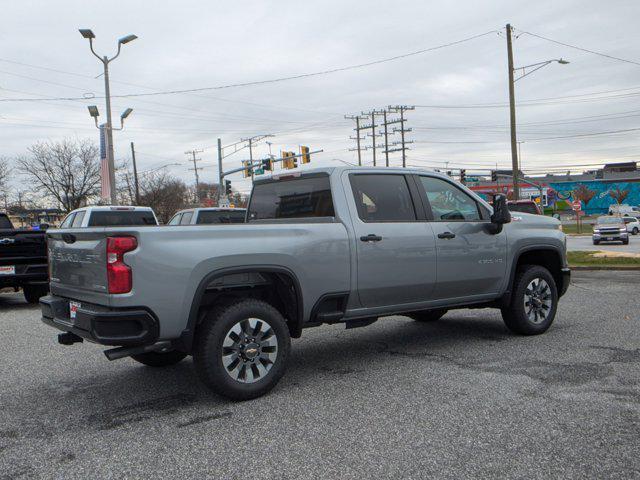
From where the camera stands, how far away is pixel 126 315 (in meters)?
4.06

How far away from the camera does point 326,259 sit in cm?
498

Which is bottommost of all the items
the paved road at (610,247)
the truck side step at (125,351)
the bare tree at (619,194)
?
the paved road at (610,247)

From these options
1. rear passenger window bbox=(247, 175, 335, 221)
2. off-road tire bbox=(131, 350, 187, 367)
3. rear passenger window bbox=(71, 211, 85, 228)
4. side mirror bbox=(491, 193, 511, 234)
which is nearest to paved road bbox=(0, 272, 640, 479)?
off-road tire bbox=(131, 350, 187, 367)

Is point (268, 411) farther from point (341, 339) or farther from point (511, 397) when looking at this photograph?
point (341, 339)

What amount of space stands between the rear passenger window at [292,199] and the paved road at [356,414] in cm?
152

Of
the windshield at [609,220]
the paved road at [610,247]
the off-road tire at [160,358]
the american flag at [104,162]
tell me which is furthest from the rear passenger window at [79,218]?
the windshield at [609,220]

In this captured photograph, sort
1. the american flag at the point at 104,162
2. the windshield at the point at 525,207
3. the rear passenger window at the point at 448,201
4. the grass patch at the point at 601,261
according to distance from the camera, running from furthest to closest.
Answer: the american flag at the point at 104,162 → the windshield at the point at 525,207 → the grass patch at the point at 601,261 → the rear passenger window at the point at 448,201

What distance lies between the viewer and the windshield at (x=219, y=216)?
1368cm

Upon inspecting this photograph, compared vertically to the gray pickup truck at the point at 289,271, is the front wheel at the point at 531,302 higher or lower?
lower

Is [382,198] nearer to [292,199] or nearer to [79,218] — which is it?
[292,199]

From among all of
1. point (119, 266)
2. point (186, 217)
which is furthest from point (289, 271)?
point (186, 217)

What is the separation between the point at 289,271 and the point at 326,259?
15.0 inches

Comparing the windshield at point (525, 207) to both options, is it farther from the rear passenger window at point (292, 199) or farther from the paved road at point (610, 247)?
the rear passenger window at point (292, 199)

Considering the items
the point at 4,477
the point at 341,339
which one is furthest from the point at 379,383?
the point at 4,477
